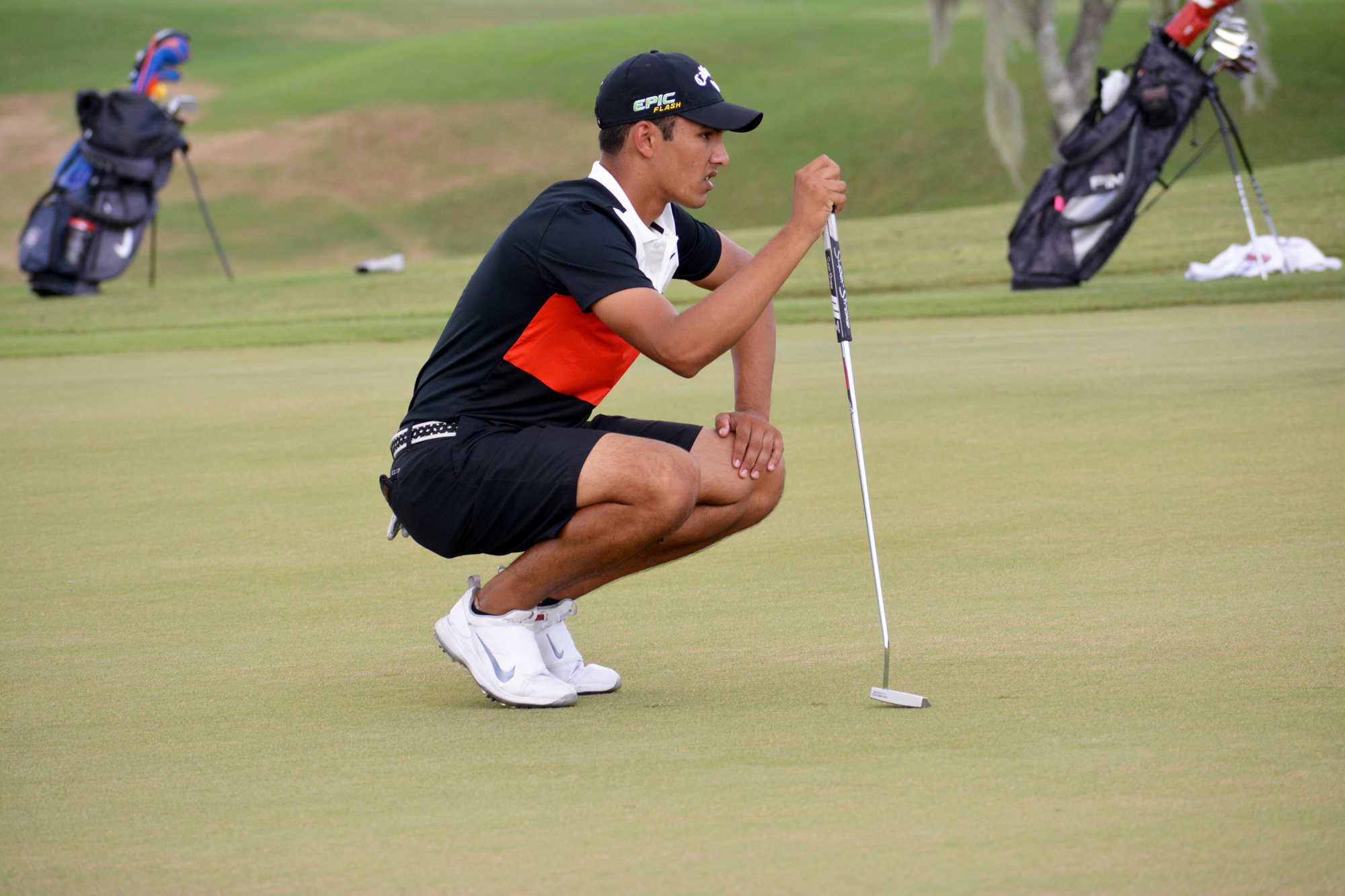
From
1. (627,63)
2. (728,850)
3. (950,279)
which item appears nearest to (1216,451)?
(627,63)

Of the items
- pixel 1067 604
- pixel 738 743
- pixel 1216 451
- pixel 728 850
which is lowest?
pixel 1216 451

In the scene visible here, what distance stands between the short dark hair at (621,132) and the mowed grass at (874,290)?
962cm

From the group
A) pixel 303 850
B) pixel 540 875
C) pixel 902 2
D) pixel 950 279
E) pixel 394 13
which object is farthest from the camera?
pixel 394 13

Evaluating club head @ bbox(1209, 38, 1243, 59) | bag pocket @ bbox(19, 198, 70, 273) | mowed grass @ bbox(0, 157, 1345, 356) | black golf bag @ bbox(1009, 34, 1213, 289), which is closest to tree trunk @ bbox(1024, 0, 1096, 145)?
mowed grass @ bbox(0, 157, 1345, 356)

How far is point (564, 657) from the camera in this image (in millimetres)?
3518

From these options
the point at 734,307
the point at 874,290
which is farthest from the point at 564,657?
the point at 874,290

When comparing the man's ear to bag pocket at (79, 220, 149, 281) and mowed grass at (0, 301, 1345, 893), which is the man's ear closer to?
mowed grass at (0, 301, 1345, 893)

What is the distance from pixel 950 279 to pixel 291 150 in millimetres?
24030

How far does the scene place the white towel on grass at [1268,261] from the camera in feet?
44.6

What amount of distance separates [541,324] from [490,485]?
0.37 metres

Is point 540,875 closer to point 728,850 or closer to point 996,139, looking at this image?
point 728,850

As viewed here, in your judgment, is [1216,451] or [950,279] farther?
[950,279]

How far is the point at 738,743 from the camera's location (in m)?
2.86

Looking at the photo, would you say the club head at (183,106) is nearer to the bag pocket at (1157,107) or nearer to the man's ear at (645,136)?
the bag pocket at (1157,107)
